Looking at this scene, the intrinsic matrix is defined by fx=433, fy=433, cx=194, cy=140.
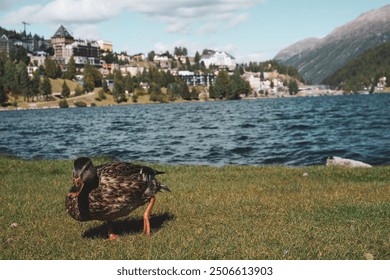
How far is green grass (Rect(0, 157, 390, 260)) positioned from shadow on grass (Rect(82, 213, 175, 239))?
25mm

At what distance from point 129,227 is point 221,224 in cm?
220

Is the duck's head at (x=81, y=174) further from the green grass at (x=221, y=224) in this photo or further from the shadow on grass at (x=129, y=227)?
the shadow on grass at (x=129, y=227)

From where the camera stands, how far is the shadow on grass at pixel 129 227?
9703 millimetres

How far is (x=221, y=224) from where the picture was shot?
32.6ft

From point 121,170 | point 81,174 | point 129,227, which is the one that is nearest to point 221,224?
point 129,227

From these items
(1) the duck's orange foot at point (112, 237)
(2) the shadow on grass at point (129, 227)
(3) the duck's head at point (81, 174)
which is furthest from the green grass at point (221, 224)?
(3) the duck's head at point (81, 174)

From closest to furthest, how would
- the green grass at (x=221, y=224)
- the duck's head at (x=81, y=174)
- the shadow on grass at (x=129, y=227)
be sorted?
the duck's head at (x=81, y=174) → the green grass at (x=221, y=224) → the shadow on grass at (x=129, y=227)

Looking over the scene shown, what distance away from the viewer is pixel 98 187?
8297mm

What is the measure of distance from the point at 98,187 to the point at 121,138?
1906 inches

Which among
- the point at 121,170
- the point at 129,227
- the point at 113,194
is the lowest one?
the point at 129,227

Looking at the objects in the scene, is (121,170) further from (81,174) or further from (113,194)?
(81,174)

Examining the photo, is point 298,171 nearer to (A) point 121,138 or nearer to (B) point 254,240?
(B) point 254,240

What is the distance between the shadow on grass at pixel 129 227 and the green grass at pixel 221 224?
3 cm
